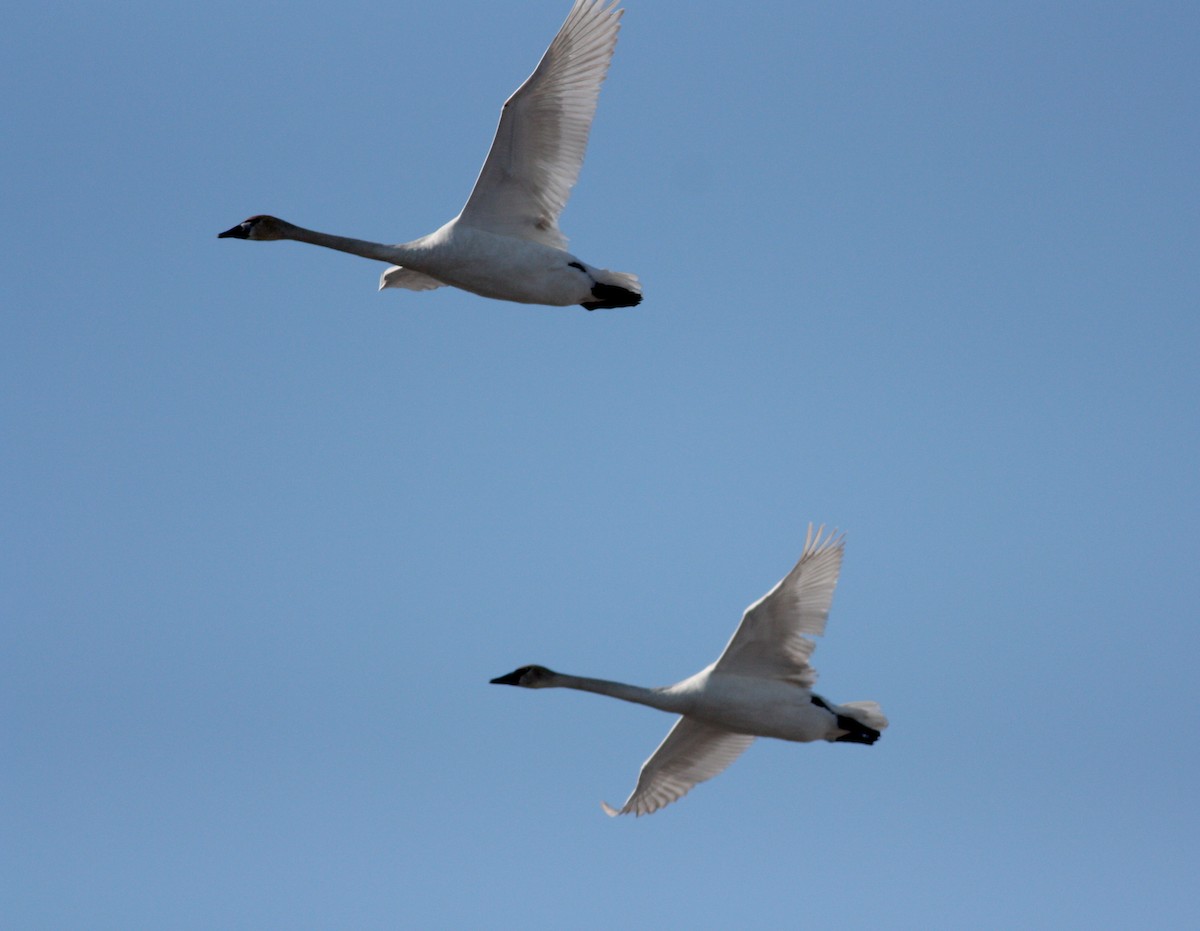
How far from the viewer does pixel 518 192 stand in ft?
91.0

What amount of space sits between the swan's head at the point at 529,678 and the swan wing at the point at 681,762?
64.2 inches

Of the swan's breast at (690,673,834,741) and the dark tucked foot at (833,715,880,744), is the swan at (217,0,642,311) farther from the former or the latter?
the dark tucked foot at (833,715,880,744)

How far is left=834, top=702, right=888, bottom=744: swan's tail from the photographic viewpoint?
2658 centimetres

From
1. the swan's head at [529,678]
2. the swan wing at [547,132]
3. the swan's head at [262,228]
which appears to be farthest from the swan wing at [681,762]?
the swan's head at [262,228]

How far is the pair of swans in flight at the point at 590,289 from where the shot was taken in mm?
26062

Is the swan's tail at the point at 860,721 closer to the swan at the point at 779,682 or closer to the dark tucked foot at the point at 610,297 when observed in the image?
the swan at the point at 779,682

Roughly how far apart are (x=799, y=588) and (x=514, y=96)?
678 centimetres

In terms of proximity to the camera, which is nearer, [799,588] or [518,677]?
[799,588]

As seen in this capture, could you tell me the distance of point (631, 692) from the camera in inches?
1048

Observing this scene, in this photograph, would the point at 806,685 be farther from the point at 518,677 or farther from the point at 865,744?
the point at 518,677

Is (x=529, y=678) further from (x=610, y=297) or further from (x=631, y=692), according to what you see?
(x=610, y=297)

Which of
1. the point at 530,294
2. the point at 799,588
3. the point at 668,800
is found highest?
the point at 530,294

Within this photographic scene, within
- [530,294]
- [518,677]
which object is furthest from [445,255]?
[518,677]

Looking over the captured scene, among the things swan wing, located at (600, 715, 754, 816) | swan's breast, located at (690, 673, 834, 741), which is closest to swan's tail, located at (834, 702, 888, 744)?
swan's breast, located at (690, 673, 834, 741)
